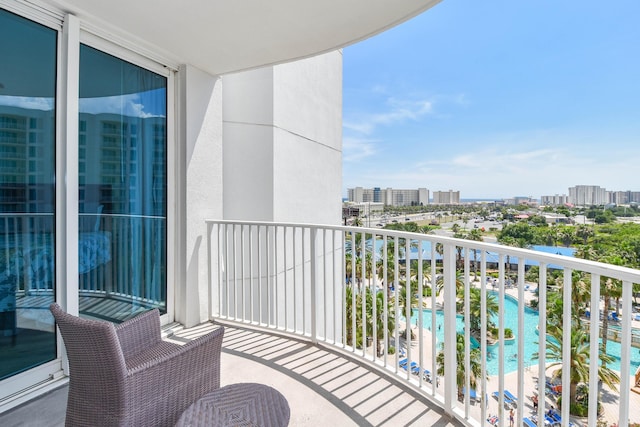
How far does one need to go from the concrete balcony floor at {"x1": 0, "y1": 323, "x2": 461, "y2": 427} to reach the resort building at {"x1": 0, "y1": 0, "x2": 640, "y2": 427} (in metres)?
0.01

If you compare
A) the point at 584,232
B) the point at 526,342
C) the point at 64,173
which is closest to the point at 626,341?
the point at 64,173

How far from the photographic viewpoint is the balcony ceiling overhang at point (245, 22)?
2172 millimetres

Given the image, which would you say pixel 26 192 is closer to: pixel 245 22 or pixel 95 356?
pixel 95 356

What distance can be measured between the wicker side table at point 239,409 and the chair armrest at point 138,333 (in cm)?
64

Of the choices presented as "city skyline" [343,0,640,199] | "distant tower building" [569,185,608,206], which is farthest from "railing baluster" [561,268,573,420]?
"city skyline" [343,0,640,199]

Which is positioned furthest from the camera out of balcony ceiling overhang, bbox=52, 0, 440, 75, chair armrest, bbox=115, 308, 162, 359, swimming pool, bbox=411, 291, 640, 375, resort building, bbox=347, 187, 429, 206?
resort building, bbox=347, 187, 429, 206

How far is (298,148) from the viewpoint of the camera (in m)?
5.44

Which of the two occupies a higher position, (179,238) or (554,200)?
(554,200)

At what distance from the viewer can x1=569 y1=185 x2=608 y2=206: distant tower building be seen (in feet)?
57.2

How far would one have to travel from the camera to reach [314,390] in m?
2.17

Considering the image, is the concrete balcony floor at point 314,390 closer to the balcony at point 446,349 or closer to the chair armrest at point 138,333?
the balcony at point 446,349

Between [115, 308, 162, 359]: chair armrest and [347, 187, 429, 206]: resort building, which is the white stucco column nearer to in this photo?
[115, 308, 162, 359]: chair armrest

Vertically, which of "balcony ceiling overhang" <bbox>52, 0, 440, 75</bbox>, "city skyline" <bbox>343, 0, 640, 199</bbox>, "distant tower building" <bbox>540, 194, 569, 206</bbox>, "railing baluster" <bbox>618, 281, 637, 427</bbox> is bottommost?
"railing baluster" <bbox>618, 281, 637, 427</bbox>

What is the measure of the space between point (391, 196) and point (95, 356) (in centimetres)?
2420
